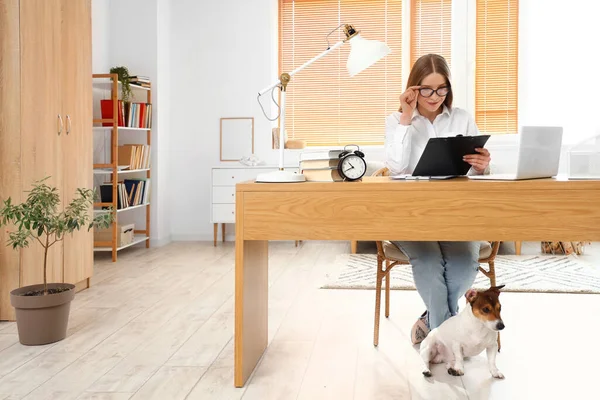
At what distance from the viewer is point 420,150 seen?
264 cm

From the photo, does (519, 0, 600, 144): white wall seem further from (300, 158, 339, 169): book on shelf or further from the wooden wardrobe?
(300, 158, 339, 169): book on shelf

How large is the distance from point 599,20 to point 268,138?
317cm

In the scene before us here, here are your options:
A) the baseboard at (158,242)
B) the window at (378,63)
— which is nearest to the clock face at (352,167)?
the baseboard at (158,242)

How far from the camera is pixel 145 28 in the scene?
557 cm

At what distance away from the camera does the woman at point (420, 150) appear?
7.89 feet

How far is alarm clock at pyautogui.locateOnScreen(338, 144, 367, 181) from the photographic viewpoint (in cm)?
213

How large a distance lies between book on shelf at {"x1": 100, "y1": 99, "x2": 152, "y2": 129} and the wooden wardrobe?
1.29 metres

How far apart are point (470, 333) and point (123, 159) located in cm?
359

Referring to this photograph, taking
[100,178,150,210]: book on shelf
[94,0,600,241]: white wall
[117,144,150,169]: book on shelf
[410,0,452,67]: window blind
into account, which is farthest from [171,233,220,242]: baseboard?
[410,0,452,67]: window blind

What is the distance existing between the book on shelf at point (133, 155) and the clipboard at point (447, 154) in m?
Answer: 3.42

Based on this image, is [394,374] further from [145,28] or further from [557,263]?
[145,28]

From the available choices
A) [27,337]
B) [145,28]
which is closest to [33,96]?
[27,337]

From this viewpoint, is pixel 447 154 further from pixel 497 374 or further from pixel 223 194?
pixel 223 194

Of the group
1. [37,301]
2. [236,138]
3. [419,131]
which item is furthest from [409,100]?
[236,138]
